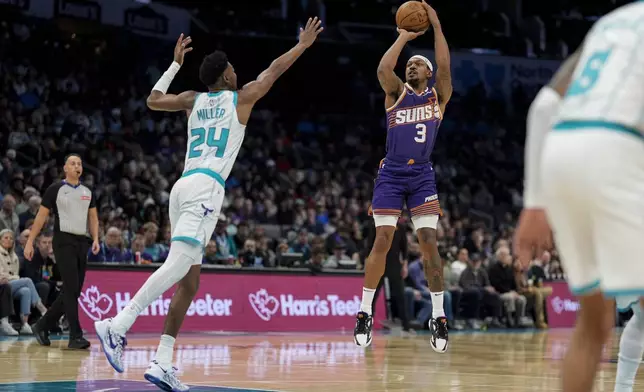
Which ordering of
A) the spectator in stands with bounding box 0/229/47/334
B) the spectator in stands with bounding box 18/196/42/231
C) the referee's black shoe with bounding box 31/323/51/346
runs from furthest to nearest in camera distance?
the spectator in stands with bounding box 18/196/42/231
the spectator in stands with bounding box 0/229/47/334
the referee's black shoe with bounding box 31/323/51/346

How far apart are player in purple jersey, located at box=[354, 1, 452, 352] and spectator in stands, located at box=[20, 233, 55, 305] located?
6201 mm

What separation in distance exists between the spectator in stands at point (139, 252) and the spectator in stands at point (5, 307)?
8.90ft

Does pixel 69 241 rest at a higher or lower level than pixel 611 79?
lower

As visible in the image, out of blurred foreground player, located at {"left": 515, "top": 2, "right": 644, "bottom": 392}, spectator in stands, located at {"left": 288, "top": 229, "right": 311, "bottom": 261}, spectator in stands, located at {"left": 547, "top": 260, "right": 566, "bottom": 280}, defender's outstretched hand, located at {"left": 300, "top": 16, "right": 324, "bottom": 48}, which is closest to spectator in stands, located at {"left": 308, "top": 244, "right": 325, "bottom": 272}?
spectator in stands, located at {"left": 288, "top": 229, "right": 311, "bottom": 261}

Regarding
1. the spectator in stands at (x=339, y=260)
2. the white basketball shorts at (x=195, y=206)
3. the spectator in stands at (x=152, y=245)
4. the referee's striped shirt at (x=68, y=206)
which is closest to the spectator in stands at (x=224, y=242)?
the spectator in stands at (x=152, y=245)

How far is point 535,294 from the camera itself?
66.6 ft

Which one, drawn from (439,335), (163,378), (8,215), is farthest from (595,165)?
(8,215)

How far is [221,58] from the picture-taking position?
7473mm

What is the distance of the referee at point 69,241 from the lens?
1144 centimetres

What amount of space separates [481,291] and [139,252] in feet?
22.3

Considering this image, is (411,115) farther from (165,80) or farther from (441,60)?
(165,80)

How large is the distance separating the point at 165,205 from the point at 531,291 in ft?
25.1

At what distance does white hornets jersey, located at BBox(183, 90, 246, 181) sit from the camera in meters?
7.25

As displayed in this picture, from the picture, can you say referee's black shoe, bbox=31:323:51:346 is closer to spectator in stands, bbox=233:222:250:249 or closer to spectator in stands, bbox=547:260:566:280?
spectator in stands, bbox=233:222:250:249
